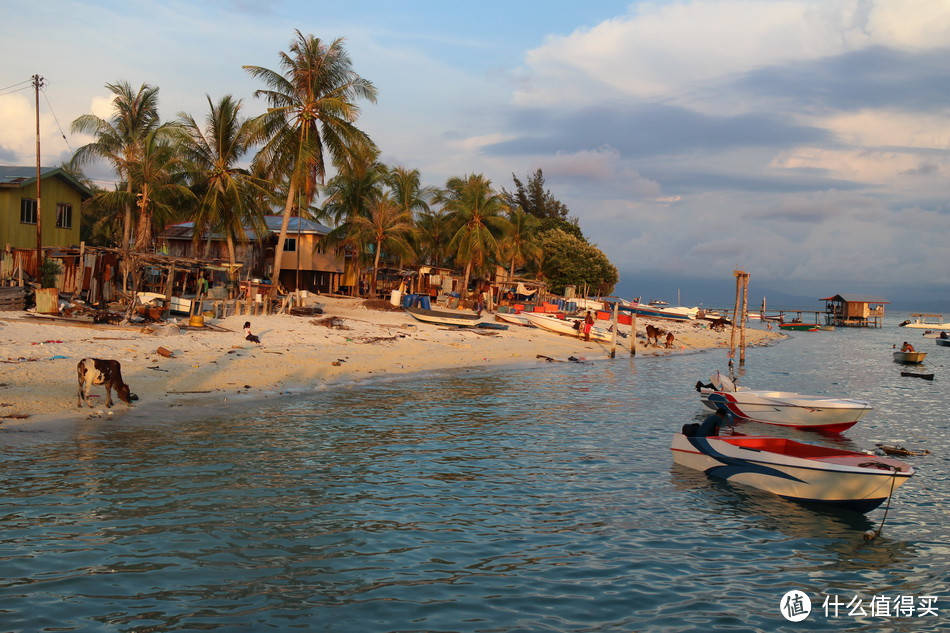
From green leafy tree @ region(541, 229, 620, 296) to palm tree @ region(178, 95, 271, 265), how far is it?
3701 cm

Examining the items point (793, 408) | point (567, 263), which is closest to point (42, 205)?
point (793, 408)

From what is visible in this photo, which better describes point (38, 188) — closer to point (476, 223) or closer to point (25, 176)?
point (25, 176)

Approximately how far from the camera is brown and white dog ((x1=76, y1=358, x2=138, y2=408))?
15031mm

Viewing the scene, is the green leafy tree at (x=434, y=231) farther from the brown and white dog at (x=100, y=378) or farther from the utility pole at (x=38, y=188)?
the brown and white dog at (x=100, y=378)

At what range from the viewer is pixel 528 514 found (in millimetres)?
10781

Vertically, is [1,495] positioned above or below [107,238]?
below

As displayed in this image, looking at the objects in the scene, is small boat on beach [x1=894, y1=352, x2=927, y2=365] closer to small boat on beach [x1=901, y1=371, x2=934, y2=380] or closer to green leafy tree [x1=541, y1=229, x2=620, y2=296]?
small boat on beach [x1=901, y1=371, x2=934, y2=380]

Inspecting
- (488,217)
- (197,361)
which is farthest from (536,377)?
(488,217)

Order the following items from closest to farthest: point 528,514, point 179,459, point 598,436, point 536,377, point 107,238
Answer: point 528,514
point 179,459
point 598,436
point 536,377
point 107,238

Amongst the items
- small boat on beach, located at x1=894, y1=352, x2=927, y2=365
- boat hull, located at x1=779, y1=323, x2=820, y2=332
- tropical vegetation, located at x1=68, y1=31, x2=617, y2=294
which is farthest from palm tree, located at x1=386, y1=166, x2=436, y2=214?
boat hull, located at x1=779, y1=323, x2=820, y2=332

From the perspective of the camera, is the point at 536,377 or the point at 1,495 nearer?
the point at 1,495

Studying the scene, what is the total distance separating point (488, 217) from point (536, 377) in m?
28.2

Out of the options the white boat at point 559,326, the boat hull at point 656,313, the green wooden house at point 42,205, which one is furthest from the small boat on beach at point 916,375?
the green wooden house at point 42,205

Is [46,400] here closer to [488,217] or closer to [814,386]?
[814,386]
